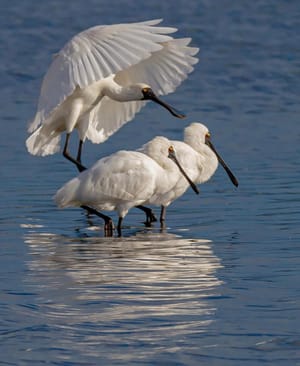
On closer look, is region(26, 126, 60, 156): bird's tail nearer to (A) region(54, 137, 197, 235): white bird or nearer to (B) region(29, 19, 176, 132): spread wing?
(B) region(29, 19, 176, 132): spread wing

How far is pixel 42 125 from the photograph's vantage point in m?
13.1

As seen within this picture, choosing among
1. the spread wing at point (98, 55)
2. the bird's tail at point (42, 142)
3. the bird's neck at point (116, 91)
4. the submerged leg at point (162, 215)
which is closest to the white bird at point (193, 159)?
the submerged leg at point (162, 215)

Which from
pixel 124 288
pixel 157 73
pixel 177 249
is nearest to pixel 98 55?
pixel 157 73

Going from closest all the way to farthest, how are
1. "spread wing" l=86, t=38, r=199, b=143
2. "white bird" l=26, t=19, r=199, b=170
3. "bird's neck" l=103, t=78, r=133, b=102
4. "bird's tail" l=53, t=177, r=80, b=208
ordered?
1. "bird's tail" l=53, t=177, r=80, b=208
2. "white bird" l=26, t=19, r=199, b=170
3. "bird's neck" l=103, t=78, r=133, b=102
4. "spread wing" l=86, t=38, r=199, b=143

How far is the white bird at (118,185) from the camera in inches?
443

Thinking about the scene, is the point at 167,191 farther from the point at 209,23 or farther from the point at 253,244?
the point at 209,23

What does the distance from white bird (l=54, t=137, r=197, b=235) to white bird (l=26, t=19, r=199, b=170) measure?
868 millimetres

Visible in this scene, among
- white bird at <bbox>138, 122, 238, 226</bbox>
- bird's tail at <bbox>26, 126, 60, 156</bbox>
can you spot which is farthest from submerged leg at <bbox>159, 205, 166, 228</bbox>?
bird's tail at <bbox>26, 126, 60, 156</bbox>

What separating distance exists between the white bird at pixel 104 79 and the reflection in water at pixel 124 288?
162 cm

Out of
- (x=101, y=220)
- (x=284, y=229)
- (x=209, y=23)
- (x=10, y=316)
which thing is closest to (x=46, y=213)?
(x=101, y=220)

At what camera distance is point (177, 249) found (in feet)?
33.8

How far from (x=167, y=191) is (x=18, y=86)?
7.94 m

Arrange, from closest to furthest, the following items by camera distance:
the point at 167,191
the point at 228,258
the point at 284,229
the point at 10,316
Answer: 1. the point at 10,316
2. the point at 228,258
3. the point at 284,229
4. the point at 167,191

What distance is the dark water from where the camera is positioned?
740cm
